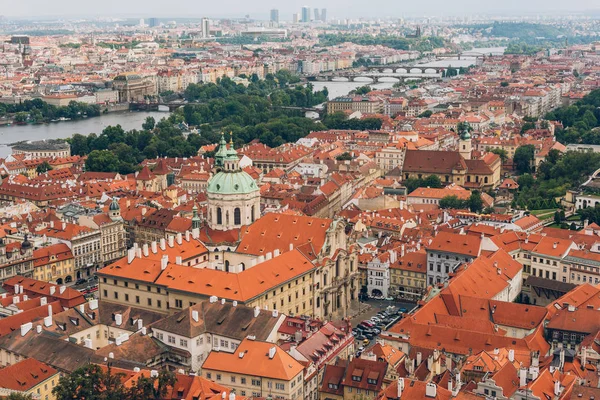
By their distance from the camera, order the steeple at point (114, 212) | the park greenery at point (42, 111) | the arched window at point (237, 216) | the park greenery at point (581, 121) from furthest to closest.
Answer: the park greenery at point (42, 111) < the park greenery at point (581, 121) < the steeple at point (114, 212) < the arched window at point (237, 216)

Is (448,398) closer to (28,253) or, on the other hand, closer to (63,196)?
(28,253)

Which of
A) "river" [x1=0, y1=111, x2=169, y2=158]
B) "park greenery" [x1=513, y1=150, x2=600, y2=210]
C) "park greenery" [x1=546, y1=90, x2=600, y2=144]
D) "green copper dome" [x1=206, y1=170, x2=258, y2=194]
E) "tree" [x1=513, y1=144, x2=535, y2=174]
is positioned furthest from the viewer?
"river" [x1=0, y1=111, x2=169, y2=158]

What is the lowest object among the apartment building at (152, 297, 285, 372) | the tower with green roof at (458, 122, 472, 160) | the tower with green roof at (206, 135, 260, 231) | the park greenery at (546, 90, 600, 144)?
the park greenery at (546, 90, 600, 144)

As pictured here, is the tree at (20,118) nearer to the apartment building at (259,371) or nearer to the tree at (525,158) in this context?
the tree at (525,158)

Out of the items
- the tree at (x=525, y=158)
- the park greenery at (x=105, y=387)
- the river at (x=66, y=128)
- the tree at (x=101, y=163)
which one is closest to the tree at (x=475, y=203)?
the tree at (x=525, y=158)

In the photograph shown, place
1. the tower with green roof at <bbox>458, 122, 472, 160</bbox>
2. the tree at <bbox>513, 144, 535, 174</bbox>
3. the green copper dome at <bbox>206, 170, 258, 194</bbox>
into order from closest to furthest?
the green copper dome at <bbox>206, 170, 258, 194</bbox>
the tower with green roof at <bbox>458, 122, 472, 160</bbox>
the tree at <bbox>513, 144, 535, 174</bbox>

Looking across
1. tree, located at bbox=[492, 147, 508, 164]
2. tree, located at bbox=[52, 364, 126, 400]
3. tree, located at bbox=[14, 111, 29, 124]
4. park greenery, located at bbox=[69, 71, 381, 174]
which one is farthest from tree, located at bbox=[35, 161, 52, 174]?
tree, located at bbox=[52, 364, 126, 400]

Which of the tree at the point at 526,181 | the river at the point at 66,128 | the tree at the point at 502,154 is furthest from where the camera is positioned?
the river at the point at 66,128

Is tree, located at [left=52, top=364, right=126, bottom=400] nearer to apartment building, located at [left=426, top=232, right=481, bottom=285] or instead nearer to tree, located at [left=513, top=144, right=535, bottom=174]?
apartment building, located at [left=426, top=232, right=481, bottom=285]
